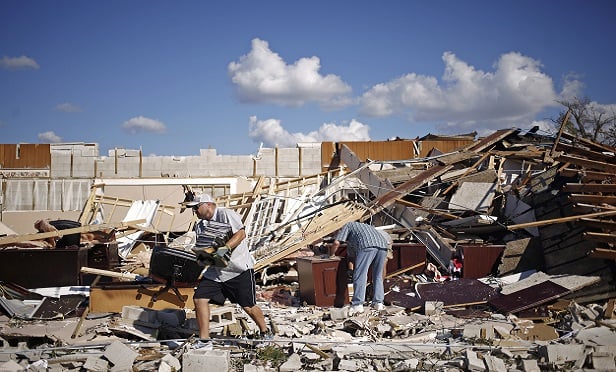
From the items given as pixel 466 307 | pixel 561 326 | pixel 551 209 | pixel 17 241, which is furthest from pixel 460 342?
pixel 17 241

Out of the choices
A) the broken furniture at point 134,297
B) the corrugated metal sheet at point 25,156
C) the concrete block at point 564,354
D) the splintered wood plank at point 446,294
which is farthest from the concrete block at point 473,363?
the corrugated metal sheet at point 25,156

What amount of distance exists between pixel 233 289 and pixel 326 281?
Result: 3035 millimetres

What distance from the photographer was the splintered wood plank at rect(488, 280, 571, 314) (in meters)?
7.96

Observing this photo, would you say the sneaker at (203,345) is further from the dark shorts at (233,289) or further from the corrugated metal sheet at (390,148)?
the corrugated metal sheet at (390,148)

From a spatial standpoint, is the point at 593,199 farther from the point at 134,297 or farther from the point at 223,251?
the point at 134,297

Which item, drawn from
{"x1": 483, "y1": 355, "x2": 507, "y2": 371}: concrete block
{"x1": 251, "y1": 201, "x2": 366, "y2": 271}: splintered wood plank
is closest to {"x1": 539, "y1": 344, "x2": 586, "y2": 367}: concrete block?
{"x1": 483, "y1": 355, "x2": 507, "y2": 371}: concrete block

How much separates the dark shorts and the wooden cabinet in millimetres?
2737

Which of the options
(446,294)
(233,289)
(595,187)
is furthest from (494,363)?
(595,187)

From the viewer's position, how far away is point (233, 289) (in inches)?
233

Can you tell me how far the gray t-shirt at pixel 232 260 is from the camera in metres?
5.87

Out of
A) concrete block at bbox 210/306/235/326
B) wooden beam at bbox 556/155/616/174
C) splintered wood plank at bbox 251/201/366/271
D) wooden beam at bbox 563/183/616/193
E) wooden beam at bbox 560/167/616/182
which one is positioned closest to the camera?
concrete block at bbox 210/306/235/326

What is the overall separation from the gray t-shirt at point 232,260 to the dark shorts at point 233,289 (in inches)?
2.0

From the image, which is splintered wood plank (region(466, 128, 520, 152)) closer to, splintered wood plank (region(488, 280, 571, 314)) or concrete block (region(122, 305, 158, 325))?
splintered wood plank (region(488, 280, 571, 314))

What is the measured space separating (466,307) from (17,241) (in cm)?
748
